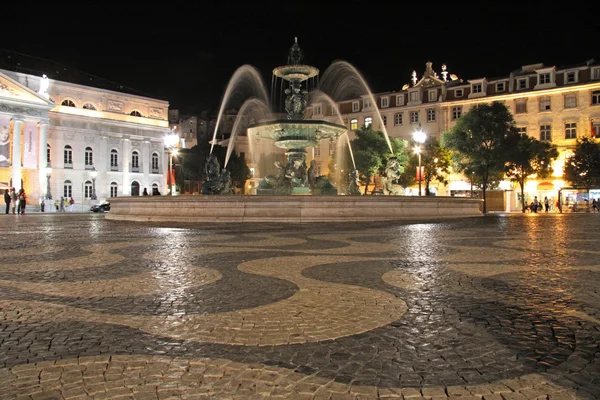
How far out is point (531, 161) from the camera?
5147 centimetres

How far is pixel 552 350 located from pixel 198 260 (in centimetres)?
620

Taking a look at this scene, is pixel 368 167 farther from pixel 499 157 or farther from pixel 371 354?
pixel 371 354

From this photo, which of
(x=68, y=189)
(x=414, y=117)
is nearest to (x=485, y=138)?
(x=414, y=117)

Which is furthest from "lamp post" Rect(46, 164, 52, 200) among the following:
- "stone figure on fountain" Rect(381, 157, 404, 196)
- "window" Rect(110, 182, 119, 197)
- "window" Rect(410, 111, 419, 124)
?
"stone figure on fountain" Rect(381, 157, 404, 196)

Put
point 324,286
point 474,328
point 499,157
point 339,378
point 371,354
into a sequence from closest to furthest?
point 339,378
point 371,354
point 474,328
point 324,286
point 499,157

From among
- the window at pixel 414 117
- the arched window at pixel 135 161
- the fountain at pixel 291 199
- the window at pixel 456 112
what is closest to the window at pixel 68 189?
the arched window at pixel 135 161

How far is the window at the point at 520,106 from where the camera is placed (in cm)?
5762

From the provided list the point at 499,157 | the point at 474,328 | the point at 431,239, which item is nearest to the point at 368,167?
the point at 499,157

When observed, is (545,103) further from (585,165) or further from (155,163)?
(155,163)

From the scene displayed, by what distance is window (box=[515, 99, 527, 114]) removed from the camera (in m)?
57.6

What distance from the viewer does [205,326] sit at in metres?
4.28

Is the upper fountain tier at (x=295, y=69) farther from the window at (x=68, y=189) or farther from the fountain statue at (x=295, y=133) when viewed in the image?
the window at (x=68, y=189)

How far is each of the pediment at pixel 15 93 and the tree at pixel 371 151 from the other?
39.2 metres

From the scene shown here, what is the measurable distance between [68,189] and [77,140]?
681 cm
